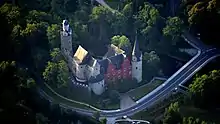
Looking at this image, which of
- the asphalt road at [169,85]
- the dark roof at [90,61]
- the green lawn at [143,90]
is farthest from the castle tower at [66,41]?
the asphalt road at [169,85]

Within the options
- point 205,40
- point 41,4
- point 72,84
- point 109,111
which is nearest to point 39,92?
point 72,84

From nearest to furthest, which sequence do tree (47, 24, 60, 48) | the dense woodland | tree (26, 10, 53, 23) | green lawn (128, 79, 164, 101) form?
the dense woodland, green lawn (128, 79, 164, 101), tree (47, 24, 60, 48), tree (26, 10, 53, 23)

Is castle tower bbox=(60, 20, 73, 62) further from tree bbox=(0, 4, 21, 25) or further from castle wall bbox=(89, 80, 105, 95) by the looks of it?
tree bbox=(0, 4, 21, 25)

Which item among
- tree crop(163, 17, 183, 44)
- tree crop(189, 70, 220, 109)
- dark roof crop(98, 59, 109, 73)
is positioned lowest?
tree crop(189, 70, 220, 109)

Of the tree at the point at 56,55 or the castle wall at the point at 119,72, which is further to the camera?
the tree at the point at 56,55

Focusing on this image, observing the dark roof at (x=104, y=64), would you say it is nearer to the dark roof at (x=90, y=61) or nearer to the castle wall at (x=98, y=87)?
the dark roof at (x=90, y=61)

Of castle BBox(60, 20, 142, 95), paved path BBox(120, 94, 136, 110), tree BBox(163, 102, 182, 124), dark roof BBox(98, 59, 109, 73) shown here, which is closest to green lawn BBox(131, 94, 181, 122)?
paved path BBox(120, 94, 136, 110)

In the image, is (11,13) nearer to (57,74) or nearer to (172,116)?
(57,74)
